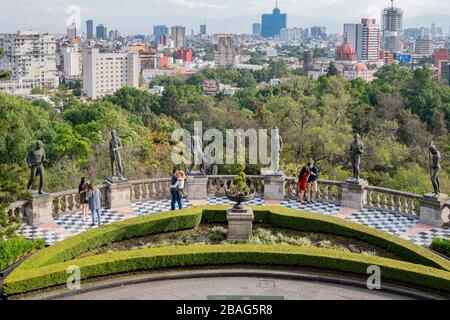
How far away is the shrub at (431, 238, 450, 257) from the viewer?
19.9m

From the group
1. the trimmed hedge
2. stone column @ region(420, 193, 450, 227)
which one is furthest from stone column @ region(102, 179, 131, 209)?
stone column @ region(420, 193, 450, 227)

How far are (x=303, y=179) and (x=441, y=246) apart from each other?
7.33 m

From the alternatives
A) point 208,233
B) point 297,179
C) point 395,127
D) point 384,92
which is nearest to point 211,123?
point 395,127

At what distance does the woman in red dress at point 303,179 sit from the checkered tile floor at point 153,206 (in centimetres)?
464

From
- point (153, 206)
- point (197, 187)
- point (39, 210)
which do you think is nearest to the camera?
point (39, 210)

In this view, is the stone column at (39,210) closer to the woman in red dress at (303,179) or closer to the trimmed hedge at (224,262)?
the trimmed hedge at (224,262)

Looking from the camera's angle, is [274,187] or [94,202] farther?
[274,187]

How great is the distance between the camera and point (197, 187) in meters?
26.9

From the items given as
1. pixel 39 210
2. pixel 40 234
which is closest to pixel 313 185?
pixel 39 210

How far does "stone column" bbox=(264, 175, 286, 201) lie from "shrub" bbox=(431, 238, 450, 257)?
26.0ft

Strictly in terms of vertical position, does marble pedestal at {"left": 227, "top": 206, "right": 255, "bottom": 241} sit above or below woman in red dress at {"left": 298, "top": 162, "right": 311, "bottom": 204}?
below

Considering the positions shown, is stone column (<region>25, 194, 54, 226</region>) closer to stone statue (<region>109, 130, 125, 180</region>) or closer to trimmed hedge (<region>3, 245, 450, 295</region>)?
stone statue (<region>109, 130, 125, 180</region>)

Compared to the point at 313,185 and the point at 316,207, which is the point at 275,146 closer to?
the point at 313,185

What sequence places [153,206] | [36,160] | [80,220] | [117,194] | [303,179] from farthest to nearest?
1. [303,179]
2. [153,206]
3. [117,194]
4. [80,220]
5. [36,160]
